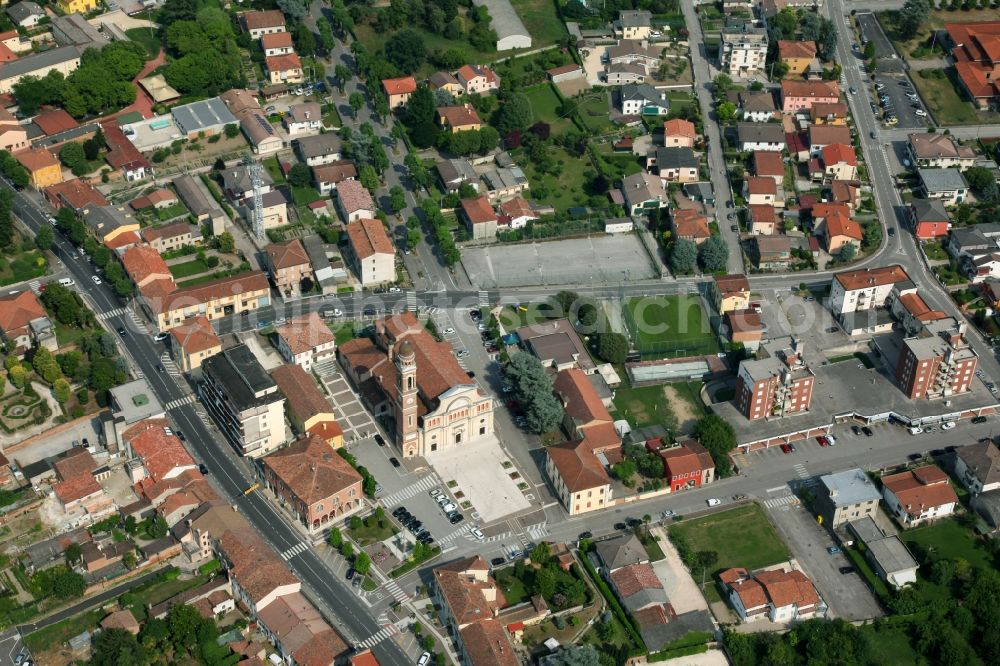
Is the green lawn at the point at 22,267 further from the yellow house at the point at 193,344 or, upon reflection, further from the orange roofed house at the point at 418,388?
the orange roofed house at the point at 418,388

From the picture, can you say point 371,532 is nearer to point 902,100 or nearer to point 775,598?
point 775,598

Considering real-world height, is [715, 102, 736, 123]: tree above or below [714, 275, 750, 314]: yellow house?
above

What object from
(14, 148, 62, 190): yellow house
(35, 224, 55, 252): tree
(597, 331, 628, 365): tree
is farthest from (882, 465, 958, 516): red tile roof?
(14, 148, 62, 190): yellow house

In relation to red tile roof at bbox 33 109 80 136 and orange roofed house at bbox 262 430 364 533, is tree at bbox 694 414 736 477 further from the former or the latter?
red tile roof at bbox 33 109 80 136

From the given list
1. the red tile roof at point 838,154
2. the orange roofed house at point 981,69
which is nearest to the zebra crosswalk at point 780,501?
the red tile roof at point 838,154

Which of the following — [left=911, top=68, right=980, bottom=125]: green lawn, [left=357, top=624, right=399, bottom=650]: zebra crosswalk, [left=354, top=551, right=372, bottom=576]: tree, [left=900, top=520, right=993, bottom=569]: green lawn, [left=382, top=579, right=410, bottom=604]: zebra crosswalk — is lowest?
[left=900, top=520, right=993, bottom=569]: green lawn

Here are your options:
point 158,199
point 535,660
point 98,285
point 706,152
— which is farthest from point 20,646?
point 706,152
